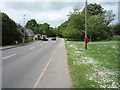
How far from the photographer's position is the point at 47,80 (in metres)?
6.18

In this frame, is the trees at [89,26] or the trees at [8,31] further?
the trees at [89,26]

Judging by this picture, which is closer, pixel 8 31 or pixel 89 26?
pixel 8 31

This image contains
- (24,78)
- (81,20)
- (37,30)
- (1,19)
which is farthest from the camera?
(37,30)

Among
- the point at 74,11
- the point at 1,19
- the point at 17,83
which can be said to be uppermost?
the point at 74,11

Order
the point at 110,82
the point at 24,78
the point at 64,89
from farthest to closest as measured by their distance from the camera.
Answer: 1. the point at 24,78
2. the point at 110,82
3. the point at 64,89

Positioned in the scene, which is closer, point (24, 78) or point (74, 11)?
point (24, 78)

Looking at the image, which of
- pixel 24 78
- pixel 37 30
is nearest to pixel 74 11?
pixel 24 78

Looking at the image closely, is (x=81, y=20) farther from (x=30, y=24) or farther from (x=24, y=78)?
(x=30, y=24)

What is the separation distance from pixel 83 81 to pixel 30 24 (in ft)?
397

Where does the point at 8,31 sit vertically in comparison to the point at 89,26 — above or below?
below

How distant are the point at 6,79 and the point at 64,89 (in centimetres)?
294

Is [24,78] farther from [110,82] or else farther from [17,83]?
[110,82]

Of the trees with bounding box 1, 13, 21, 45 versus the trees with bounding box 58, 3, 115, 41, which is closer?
the trees with bounding box 1, 13, 21, 45

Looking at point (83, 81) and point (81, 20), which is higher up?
point (81, 20)
